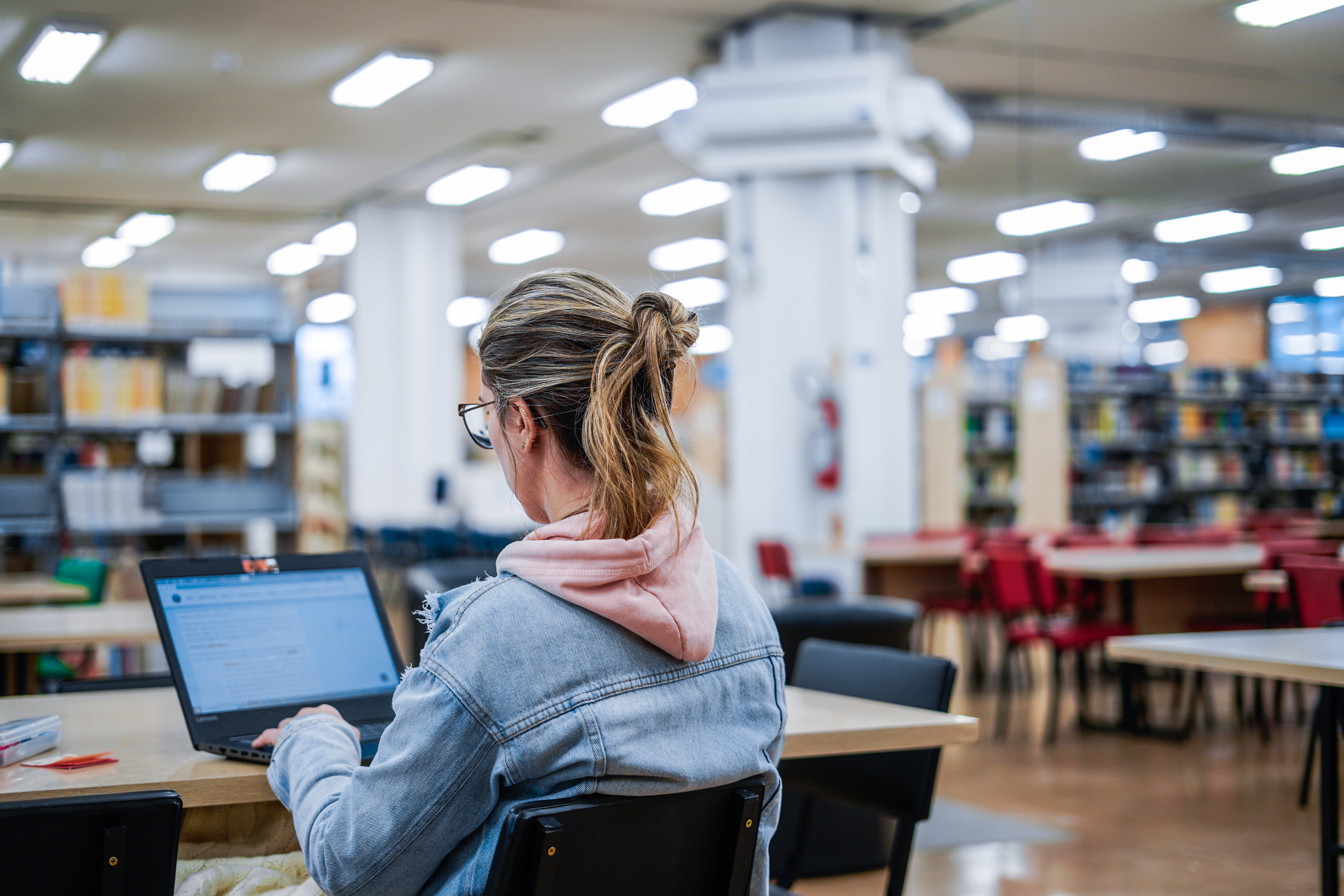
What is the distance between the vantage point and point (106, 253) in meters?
14.5

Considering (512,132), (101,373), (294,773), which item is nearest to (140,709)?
(294,773)

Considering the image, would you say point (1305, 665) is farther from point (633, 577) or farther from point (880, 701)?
point (633, 577)

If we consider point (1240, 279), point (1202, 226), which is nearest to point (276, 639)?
A: point (1202, 226)

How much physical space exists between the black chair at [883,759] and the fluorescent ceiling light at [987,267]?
13351 mm

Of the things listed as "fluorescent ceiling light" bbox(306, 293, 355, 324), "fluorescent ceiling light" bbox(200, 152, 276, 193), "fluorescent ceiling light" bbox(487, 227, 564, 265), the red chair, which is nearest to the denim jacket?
the red chair

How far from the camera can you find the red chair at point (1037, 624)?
18.1 feet

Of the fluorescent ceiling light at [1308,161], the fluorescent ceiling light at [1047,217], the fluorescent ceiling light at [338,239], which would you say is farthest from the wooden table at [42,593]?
the fluorescent ceiling light at [1047,217]

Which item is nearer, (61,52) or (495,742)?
(495,742)

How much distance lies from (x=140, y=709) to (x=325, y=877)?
3.13 ft

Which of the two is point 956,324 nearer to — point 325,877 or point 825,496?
point 825,496

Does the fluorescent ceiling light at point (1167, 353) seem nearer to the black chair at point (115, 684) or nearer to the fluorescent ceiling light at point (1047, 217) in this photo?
the fluorescent ceiling light at point (1047, 217)

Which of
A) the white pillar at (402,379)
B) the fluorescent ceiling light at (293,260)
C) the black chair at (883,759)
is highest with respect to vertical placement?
the fluorescent ceiling light at (293,260)

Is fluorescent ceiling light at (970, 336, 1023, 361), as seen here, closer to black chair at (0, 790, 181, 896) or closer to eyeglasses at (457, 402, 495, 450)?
eyeglasses at (457, 402, 495, 450)

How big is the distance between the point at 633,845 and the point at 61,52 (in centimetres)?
794
